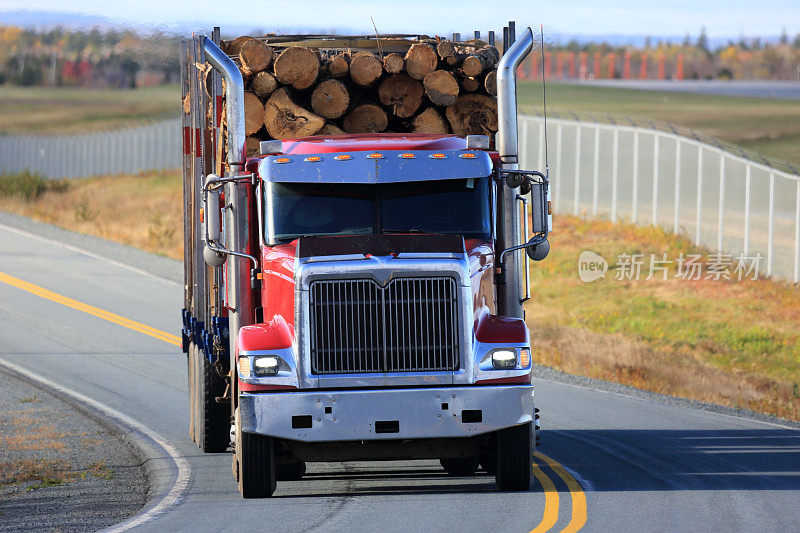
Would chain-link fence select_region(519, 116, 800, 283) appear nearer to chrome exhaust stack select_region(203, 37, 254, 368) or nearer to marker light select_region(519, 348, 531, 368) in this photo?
marker light select_region(519, 348, 531, 368)

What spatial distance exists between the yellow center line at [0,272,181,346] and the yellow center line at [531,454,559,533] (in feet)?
40.4

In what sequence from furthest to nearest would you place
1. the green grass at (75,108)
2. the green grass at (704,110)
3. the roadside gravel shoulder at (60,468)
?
1. the green grass at (75,108)
2. the green grass at (704,110)
3. the roadside gravel shoulder at (60,468)

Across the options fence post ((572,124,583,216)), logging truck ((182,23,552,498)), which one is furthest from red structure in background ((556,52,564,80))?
logging truck ((182,23,552,498))

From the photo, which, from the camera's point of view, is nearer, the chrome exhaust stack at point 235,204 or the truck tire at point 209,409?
the chrome exhaust stack at point 235,204

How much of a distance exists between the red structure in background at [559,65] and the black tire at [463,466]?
399 feet

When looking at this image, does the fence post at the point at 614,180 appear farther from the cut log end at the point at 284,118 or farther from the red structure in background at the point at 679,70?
the red structure in background at the point at 679,70

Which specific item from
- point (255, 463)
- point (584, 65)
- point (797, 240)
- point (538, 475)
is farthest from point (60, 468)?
point (584, 65)

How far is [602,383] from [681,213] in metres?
22.5

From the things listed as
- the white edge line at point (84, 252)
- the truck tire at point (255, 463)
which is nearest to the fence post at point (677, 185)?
the white edge line at point (84, 252)

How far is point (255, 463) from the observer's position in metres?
11.6

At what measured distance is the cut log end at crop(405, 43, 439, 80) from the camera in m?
14.1

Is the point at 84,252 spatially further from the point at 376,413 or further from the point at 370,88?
the point at 376,413

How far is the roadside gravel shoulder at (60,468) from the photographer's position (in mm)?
11883

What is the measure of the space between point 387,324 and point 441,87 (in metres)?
3.67
